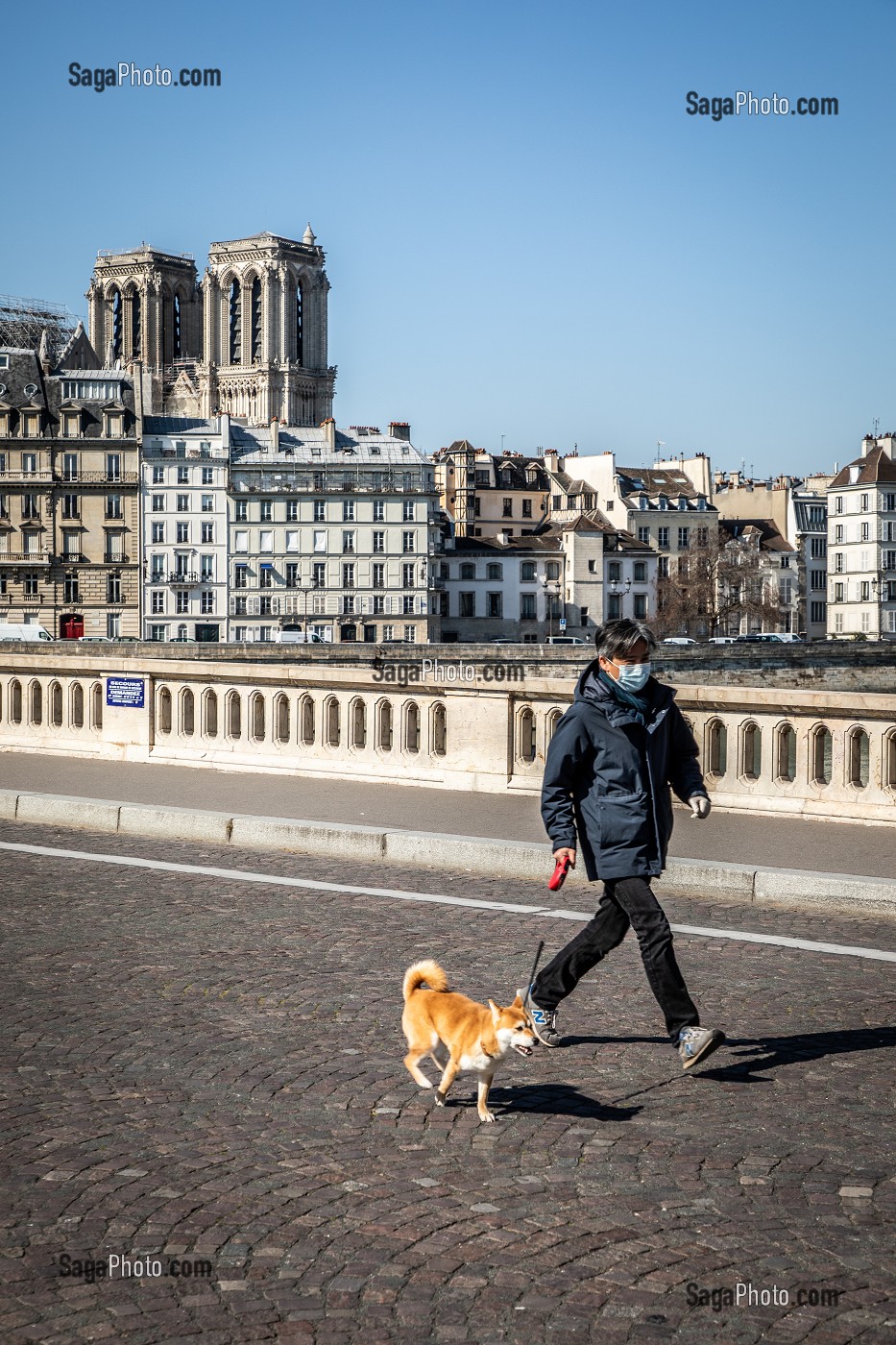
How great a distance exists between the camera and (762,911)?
939cm

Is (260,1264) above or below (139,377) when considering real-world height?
below

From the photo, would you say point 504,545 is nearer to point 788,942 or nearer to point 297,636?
point 297,636

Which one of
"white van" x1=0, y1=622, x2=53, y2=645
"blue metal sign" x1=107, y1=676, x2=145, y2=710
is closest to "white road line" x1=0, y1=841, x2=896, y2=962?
"blue metal sign" x1=107, y1=676, x2=145, y2=710

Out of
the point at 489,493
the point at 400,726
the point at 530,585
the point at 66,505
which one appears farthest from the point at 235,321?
the point at 400,726

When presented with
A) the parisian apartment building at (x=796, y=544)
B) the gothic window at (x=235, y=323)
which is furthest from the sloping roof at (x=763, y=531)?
the gothic window at (x=235, y=323)

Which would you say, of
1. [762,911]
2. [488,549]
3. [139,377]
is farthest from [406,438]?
[762,911]

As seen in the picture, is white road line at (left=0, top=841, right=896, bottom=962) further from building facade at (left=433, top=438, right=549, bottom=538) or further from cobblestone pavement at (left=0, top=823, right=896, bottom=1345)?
building facade at (left=433, top=438, right=549, bottom=538)

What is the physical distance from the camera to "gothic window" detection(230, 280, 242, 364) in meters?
167

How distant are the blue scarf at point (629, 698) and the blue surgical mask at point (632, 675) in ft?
0.08

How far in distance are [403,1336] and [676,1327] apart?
69 cm

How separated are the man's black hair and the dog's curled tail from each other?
145 centimetres

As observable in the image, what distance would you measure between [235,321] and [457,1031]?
16882 cm

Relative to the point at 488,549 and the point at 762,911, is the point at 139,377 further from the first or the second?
the point at 762,911

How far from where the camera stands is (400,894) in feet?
32.6
